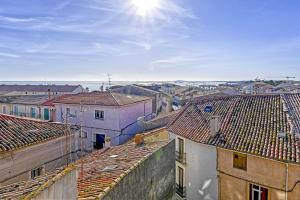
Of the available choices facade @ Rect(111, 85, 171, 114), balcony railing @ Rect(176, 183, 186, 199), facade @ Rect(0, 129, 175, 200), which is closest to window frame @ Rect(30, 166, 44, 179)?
facade @ Rect(0, 129, 175, 200)

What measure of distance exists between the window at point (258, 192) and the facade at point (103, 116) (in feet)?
54.1

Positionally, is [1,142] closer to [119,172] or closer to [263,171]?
[119,172]

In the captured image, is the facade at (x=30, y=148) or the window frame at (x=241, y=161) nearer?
the facade at (x=30, y=148)

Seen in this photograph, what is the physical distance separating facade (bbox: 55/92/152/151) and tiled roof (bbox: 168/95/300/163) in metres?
7.51

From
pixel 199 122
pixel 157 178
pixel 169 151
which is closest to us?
pixel 157 178

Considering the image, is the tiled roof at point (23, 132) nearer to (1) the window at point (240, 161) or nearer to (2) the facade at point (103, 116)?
(1) the window at point (240, 161)

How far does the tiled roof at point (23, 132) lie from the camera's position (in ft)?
45.1

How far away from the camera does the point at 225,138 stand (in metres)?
20.5

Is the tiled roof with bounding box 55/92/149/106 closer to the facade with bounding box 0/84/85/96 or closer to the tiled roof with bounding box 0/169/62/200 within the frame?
the tiled roof with bounding box 0/169/62/200

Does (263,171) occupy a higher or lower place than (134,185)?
lower

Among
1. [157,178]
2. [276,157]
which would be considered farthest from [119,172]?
[276,157]

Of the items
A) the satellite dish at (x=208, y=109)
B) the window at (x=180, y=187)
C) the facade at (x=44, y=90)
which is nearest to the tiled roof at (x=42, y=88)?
the facade at (x=44, y=90)

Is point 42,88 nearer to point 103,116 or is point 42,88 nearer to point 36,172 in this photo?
point 103,116

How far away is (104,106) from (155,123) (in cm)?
579
